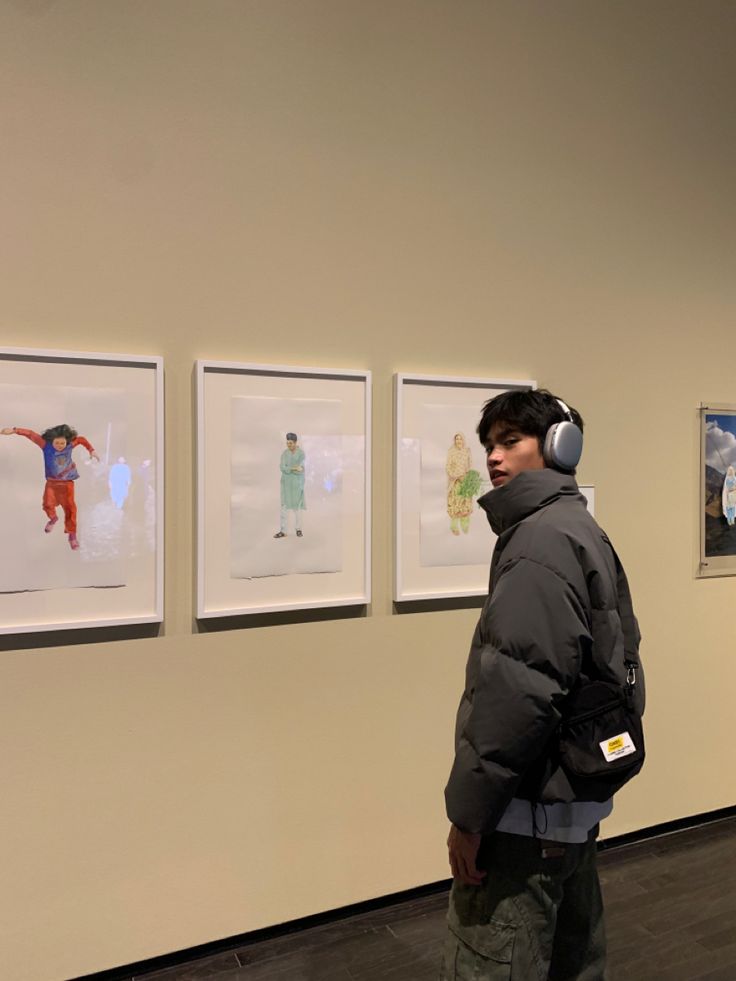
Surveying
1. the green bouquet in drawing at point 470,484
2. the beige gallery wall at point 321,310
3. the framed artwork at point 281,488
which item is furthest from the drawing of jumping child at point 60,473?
the green bouquet in drawing at point 470,484

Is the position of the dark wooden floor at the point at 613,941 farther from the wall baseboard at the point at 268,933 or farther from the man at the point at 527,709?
the man at the point at 527,709

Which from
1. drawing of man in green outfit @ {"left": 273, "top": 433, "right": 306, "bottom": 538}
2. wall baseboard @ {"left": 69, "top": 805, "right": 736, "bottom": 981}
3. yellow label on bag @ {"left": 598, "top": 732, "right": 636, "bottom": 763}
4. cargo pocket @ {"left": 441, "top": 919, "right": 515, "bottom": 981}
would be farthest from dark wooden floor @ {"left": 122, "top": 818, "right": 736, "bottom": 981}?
drawing of man in green outfit @ {"left": 273, "top": 433, "right": 306, "bottom": 538}

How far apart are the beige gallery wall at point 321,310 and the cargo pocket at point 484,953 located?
1.08 metres

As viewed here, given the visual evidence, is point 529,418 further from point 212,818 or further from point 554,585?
point 212,818

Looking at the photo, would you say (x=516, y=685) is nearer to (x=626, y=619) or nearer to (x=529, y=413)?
(x=626, y=619)

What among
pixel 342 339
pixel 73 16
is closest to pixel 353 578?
pixel 342 339

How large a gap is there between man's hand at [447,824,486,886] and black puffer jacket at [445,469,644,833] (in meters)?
0.05

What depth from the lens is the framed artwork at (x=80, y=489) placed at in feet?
7.45

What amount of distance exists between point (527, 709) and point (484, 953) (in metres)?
0.58

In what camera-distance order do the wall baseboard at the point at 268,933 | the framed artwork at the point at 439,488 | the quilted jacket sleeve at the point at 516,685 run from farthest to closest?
the framed artwork at the point at 439,488
the wall baseboard at the point at 268,933
the quilted jacket sleeve at the point at 516,685

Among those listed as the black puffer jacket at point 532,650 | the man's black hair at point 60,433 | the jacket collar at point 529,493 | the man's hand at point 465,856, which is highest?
the man's black hair at point 60,433

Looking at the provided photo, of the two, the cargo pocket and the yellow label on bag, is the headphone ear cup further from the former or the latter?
the cargo pocket

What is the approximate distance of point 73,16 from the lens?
2.30 metres

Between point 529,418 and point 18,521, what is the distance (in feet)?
5.05
